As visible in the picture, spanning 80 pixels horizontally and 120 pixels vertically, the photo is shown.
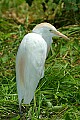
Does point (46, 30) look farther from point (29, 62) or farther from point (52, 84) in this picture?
point (52, 84)

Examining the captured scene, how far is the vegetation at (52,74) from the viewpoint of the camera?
123 inches

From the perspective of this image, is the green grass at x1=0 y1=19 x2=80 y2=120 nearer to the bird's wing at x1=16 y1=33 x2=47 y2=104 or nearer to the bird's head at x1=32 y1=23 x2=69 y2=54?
the bird's wing at x1=16 y1=33 x2=47 y2=104

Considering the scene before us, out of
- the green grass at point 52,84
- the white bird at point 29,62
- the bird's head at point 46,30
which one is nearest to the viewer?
the white bird at point 29,62

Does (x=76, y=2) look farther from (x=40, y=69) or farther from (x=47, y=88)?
(x=40, y=69)

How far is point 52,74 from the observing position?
357cm

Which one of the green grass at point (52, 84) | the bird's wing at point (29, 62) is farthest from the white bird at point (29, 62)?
the green grass at point (52, 84)

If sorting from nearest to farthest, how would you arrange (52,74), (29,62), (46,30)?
(29,62) → (46,30) → (52,74)

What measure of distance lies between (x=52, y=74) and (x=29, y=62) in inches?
35.9

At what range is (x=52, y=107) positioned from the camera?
124 inches

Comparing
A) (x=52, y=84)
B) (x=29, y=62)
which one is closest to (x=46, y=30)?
(x=29, y=62)

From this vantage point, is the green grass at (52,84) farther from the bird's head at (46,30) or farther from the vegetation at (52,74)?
the bird's head at (46,30)

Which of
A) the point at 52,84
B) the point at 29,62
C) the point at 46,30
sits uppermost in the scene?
the point at 46,30

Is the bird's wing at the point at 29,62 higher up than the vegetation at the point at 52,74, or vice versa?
the bird's wing at the point at 29,62

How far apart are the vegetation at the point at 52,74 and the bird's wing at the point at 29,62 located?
10.9 inches
